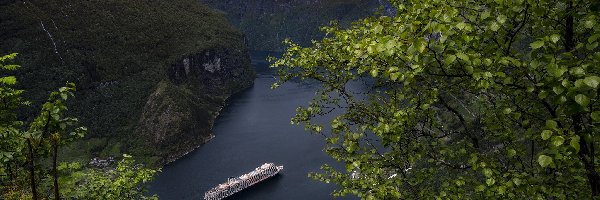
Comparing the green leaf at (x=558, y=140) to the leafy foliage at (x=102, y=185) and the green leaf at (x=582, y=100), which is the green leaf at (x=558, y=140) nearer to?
the green leaf at (x=582, y=100)

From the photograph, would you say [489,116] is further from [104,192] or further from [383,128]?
[104,192]

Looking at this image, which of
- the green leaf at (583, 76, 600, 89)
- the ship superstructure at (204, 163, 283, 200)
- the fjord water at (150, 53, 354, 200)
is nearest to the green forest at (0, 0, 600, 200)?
the green leaf at (583, 76, 600, 89)

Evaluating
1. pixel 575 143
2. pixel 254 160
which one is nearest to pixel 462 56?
pixel 575 143

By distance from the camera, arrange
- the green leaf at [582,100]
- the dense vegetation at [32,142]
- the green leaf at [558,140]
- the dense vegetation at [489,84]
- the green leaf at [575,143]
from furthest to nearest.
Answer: the dense vegetation at [32,142] < the dense vegetation at [489,84] < the green leaf at [558,140] < the green leaf at [575,143] < the green leaf at [582,100]

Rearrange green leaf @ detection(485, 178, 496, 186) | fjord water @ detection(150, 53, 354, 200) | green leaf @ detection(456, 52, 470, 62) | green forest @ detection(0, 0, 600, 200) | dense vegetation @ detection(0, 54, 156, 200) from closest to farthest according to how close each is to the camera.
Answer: green leaf @ detection(456, 52, 470, 62)
green forest @ detection(0, 0, 600, 200)
green leaf @ detection(485, 178, 496, 186)
dense vegetation @ detection(0, 54, 156, 200)
fjord water @ detection(150, 53, 354, 200)

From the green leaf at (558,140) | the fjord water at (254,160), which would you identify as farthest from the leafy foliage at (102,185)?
the fjord water at (254,160)

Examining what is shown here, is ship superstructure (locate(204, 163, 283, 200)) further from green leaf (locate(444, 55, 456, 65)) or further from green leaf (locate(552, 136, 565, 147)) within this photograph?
green leaf (locate(552, 136, 565, 147))
